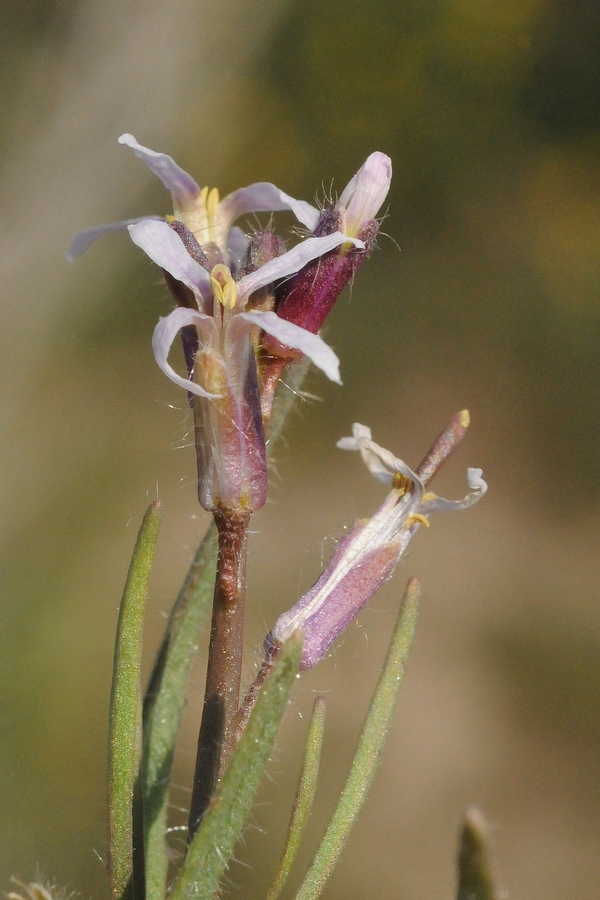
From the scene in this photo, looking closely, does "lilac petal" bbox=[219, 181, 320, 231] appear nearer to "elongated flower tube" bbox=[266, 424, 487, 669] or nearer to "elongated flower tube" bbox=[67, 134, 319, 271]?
"elongated flower tube" bbox=[67, 134, 319, 271]

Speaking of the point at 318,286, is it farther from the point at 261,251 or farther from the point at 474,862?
the point at 474,862

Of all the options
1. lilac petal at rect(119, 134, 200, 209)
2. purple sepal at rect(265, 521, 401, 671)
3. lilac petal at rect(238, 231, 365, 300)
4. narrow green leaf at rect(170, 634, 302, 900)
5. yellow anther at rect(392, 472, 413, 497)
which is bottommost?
narrow green leaf at rect(170, 634, 302, 900)

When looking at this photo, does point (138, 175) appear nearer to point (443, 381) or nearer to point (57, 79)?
point (57, 79)

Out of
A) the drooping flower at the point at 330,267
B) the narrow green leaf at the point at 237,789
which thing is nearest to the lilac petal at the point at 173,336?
the drooping flower at the point at 330,267

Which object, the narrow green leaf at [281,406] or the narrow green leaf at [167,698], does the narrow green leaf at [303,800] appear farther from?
the narrow green leaf at [281,406]

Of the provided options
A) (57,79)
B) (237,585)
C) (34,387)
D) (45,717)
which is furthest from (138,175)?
(237,585)

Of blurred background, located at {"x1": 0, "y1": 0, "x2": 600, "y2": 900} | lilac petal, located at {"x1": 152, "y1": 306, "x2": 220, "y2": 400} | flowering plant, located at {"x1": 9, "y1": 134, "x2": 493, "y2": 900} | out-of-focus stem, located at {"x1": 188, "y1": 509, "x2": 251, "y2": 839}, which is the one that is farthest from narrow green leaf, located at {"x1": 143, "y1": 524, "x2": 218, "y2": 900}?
blurred background, located at {"x1": 0, "y1": 0, "x2": 600, "y2": 900}
